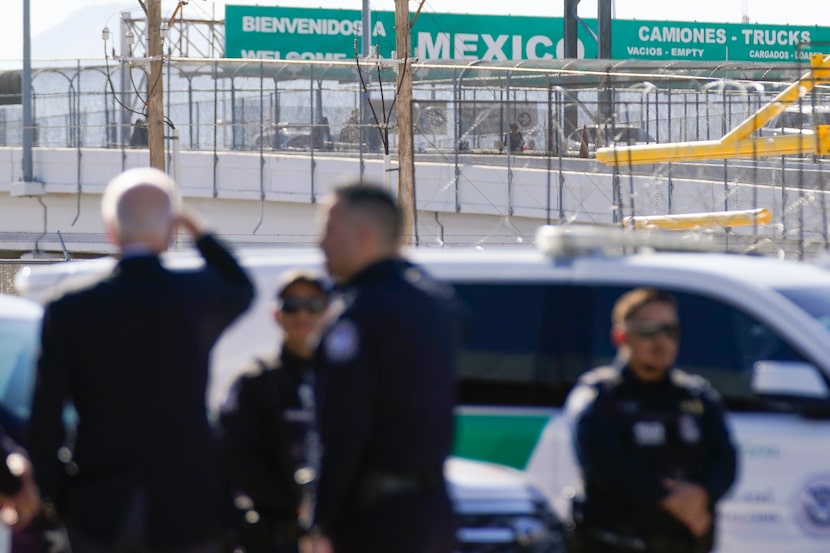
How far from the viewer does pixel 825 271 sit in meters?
6.24

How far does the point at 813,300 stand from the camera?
18.8 ft

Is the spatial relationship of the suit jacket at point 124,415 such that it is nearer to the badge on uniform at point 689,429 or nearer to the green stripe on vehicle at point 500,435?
the green stripe on vehicle at point 500,435

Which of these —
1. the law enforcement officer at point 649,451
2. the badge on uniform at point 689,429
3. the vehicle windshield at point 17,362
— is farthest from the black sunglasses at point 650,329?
the vehicle windshield at point 17,362

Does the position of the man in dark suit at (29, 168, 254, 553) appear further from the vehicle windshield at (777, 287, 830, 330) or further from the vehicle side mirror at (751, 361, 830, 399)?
the vehicle windshield at (777, 287, 830, 330)

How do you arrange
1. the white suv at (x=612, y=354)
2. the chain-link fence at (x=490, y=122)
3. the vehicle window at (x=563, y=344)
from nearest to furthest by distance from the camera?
the white suv at (x=612, y=354), the vehicle window at (x=563, y=344), the chain-link fence at (x=490, y=122)

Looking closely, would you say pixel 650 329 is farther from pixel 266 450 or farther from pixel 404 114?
pixel 404 114

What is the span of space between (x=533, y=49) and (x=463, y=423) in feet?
140

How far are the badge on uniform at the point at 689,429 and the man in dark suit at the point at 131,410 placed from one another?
1647 mm

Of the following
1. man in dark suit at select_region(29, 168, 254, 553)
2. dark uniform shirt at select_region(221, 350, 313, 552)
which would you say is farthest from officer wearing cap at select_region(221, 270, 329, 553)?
man in dark suit at select_region(29, 168, 254, 553)

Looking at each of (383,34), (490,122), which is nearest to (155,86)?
(490,122)

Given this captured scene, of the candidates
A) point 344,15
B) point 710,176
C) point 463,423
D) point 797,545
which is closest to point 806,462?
point 797,545

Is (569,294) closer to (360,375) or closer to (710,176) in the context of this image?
(360,375)

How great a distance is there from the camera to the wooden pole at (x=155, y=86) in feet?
77.2

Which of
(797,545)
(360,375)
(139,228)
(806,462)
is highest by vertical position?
(139,228)
